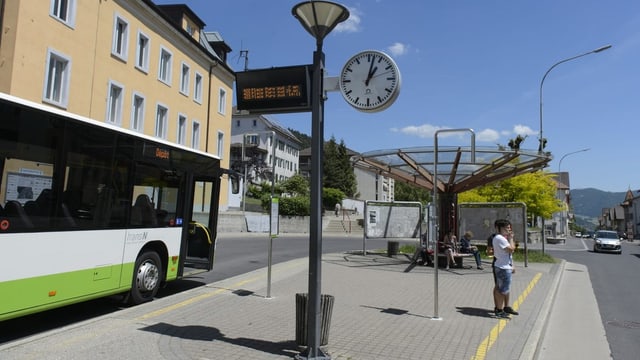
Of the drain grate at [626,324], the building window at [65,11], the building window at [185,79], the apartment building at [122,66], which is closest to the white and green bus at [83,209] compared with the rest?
the drain grate at [626,324]

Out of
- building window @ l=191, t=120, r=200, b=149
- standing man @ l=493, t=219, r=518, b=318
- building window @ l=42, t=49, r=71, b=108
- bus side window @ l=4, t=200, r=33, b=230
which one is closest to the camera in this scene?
bus side window @ l=4, t=200, r=33, b=230

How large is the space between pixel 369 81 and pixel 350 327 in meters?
3.71

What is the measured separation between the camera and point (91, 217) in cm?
712

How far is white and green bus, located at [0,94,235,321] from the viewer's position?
5.79 m

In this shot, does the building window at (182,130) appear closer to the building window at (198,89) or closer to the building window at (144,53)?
the building window at (198,89)

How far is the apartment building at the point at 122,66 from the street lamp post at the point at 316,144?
662 inches

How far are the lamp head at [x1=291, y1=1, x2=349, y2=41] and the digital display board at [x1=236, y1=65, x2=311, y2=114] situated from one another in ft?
1.54

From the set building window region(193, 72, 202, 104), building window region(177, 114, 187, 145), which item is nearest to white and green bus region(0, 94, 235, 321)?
building window region(177, 114, 187, 145)

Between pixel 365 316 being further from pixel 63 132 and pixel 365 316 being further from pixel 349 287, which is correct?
pixel 63 132

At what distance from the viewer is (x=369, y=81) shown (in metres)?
6.16

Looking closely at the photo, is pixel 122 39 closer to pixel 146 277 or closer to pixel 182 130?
pixel 182 130

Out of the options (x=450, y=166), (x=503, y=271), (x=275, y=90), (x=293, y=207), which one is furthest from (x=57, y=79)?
(x=293, y=207)

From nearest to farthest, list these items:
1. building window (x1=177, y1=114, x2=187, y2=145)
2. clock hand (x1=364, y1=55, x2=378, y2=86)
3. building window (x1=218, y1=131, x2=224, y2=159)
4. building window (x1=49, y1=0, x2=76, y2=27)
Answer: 1. clock hand (x1=364, y1=55, x2=378, y2=86)
2. building window (x1=49, y1=0, x2=76, y2=27)
3. building window (x1=177, y1=114, x2=187, y2=145)
4. building window (x1=218, y1=131, x2=224, y2=159)

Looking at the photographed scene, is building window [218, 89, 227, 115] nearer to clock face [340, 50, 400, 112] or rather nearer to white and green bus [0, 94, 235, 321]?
white and green bus [0, 94, 235, 321]
